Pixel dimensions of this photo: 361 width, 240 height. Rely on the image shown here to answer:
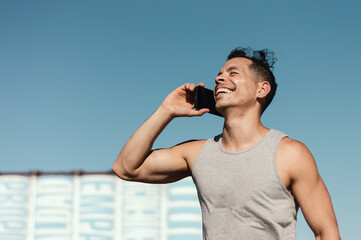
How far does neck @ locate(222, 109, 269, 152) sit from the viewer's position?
319cm

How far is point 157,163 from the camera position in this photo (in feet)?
11.1

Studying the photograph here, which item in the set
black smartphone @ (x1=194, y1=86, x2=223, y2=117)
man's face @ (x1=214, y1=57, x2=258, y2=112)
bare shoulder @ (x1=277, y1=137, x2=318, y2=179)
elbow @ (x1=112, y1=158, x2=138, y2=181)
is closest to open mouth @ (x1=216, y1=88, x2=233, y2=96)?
man's face @ (x1=214, y1=57, x2=258, y2=112)

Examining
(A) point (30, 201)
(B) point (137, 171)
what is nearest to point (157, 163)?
(B) point (137, 171)

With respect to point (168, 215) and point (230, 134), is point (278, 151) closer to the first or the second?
point (230, 134)

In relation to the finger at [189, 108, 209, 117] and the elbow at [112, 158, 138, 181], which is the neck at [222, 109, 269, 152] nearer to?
the finger at [189, 108, 209, 117]

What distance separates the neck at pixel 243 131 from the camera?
3.19 meters

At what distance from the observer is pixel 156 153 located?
3.42 m

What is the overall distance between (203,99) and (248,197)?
867 mm

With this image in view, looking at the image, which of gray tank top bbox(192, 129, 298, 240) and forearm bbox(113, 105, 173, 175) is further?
forearm bbox(113, 105, 173, 175)

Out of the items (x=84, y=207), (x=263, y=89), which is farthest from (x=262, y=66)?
(x=84, y=207)

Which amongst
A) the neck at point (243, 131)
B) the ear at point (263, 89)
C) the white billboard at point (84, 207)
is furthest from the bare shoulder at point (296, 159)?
the white billboard at point (84, 207)

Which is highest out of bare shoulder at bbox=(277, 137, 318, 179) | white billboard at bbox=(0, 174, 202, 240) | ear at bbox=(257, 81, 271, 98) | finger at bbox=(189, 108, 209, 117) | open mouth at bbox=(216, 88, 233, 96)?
white billboard at bbox=(0, 174, 202, 240)

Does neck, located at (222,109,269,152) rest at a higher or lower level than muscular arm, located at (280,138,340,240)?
higher

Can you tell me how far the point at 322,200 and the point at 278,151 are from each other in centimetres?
42
